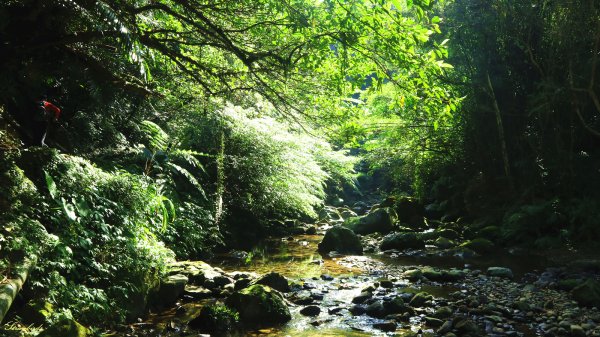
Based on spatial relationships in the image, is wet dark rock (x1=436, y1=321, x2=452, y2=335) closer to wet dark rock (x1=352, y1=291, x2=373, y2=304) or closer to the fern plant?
wet dark rock (x1=352, y1=291, x2=373, y2=304)

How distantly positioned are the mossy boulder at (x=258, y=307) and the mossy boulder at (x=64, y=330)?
2.54 meters

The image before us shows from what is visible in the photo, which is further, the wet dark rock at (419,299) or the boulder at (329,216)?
the boulder at (329,216)

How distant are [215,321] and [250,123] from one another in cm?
746

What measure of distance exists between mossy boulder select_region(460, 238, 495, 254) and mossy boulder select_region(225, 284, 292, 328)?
733cm

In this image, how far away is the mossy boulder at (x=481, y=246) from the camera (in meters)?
12.2

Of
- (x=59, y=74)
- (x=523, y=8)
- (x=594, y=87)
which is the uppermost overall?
(x=523, y=8)

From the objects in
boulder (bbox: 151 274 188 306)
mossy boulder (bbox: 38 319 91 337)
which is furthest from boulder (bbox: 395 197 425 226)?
mossy boulder (bbox: 38 319 91 337)

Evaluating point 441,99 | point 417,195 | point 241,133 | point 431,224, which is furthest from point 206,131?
point 417,195

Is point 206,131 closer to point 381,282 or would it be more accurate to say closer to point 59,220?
point 381,282

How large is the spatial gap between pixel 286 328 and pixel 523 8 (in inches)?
475

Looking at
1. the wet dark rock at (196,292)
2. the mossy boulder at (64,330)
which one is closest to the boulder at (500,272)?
the wet dark rock at (196,292)

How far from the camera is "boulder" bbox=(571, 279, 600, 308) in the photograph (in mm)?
7070

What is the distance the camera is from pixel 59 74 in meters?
6.89

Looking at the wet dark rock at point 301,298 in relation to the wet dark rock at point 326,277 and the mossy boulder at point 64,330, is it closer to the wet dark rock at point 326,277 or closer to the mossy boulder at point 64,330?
the wet dark rock at point 326,277
